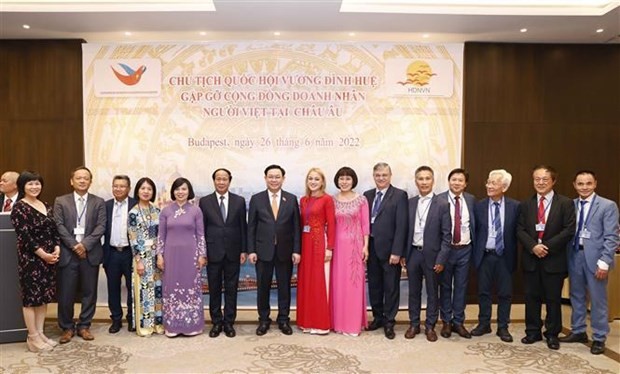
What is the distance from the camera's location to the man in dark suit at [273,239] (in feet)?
15.0

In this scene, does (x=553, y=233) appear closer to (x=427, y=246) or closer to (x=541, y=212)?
(x=541, y=212)

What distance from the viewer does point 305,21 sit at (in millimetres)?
5344

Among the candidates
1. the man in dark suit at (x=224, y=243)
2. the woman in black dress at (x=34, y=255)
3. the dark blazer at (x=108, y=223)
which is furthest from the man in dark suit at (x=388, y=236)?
the woman in black dress at (x=34, y=255)

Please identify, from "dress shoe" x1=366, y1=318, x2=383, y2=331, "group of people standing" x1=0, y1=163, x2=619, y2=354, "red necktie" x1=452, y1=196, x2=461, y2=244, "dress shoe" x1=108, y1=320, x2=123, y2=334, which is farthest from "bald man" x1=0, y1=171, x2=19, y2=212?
"red necktie" x1=452, y1=196, x2=461, y2=244

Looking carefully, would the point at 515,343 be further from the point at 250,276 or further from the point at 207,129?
the point at 207,129

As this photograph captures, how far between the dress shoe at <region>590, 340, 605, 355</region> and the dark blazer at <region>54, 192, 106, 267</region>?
4.57 meters

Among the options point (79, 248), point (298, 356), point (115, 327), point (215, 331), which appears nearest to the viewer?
point (298, 356)

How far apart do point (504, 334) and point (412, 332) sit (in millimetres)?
866

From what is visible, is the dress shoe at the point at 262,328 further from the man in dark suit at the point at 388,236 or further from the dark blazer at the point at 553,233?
the dark blazer at the point at 553,233

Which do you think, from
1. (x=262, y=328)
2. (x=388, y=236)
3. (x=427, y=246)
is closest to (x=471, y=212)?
(x=427, y=246)

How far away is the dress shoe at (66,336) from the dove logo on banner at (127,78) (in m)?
2.78

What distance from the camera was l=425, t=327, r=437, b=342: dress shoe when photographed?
14.8 ft

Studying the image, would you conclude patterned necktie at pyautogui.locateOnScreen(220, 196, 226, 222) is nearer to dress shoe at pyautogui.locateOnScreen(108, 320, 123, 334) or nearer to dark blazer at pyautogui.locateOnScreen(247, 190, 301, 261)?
dark blazer at pyautogui.locateOnScreen(247, 190, 301, 261)

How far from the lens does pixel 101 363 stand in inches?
153
